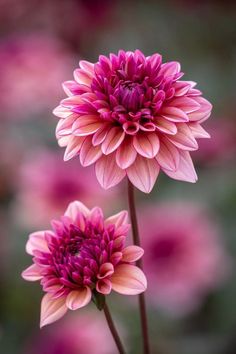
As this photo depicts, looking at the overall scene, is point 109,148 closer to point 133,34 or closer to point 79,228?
point 79,228

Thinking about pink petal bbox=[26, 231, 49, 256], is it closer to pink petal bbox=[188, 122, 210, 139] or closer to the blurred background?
pink petal bbox=[188, 122, 210, 139]

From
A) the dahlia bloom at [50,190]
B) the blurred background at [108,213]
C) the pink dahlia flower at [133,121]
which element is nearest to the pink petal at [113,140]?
the pink dahlia flower at [133,121]

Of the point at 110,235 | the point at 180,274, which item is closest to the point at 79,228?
the point at 110,235

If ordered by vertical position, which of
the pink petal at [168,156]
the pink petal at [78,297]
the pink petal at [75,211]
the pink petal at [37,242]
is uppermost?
the pink petal at [168,156]

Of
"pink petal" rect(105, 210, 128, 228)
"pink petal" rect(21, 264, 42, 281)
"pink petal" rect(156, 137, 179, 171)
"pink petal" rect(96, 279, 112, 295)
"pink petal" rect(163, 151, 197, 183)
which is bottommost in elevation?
"pink petal" rect(96, 279, 112, 295)

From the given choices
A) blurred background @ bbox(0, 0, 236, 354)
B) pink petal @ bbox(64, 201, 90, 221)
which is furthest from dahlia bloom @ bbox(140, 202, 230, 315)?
pink petal @ bbox(64, 201, 90, 221)

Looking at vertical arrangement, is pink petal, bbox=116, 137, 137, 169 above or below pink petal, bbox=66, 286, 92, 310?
above

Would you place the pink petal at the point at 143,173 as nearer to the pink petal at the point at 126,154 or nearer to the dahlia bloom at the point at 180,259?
the pink petal at the point at 126,154
